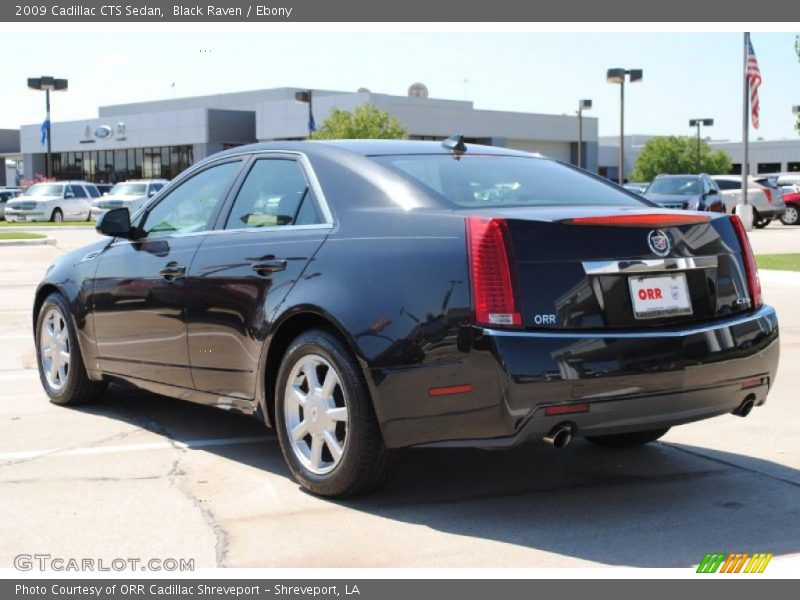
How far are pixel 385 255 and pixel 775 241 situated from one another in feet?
81.7

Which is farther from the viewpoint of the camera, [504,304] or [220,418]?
[220,418]

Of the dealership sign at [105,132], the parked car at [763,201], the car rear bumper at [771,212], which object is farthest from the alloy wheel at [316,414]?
the dealership sign at [105,132]

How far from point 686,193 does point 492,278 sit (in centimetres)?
2651

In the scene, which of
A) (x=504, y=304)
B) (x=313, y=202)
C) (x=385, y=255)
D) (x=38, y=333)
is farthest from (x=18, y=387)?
(x=504, y=304)

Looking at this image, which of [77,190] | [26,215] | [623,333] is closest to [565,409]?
[623,333]

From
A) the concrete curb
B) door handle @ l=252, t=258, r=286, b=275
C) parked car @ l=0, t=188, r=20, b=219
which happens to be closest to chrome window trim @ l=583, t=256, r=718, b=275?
door handle @ l=252, t=258, r=286, b=275

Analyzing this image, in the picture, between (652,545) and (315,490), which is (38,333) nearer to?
(315,490)

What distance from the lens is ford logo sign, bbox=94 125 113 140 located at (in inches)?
3268

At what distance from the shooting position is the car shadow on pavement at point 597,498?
4.62 metres

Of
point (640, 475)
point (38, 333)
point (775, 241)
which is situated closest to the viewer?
point (640, 475)

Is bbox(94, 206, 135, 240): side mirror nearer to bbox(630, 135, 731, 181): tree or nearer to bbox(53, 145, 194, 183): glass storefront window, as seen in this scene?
bbox(53, 145, 194, 183): glass storefront window

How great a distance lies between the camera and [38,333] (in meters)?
7.85

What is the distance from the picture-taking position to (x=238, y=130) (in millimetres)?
79875

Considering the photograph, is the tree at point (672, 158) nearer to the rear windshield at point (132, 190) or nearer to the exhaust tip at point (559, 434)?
the rear windshield at point (132, 190)
